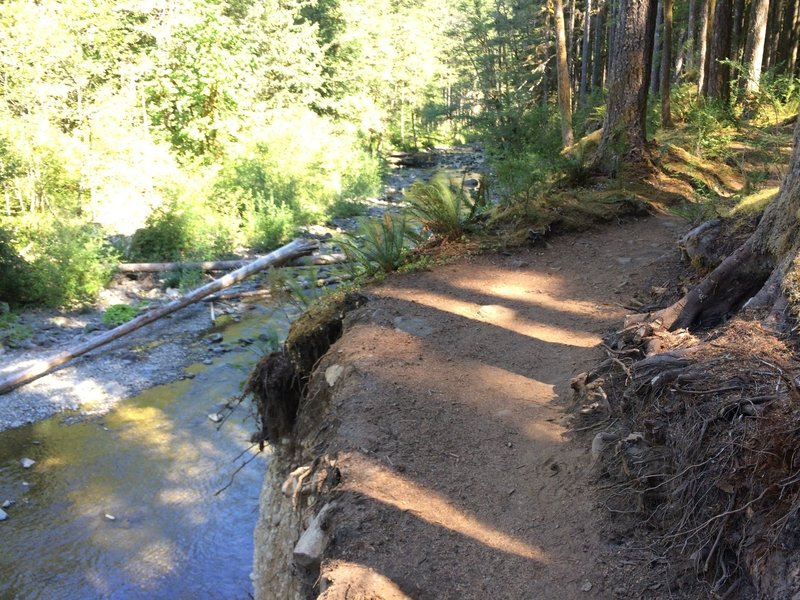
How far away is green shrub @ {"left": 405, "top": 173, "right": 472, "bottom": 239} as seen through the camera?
8.02 metres

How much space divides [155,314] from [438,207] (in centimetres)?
631

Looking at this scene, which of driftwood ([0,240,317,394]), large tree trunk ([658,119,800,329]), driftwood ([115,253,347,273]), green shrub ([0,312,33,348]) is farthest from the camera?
driftwood ([115,253,347,273])

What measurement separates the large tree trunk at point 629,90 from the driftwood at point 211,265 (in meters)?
6.00

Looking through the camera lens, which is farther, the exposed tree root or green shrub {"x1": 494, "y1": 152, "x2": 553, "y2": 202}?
green shrub {"x1": 494, "y1": 152, "x2": 553, "y2": 202}

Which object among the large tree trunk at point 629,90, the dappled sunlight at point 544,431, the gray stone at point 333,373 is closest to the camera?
the dappled sunlight at point 544,431

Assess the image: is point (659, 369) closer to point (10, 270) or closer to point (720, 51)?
point (10, 270)

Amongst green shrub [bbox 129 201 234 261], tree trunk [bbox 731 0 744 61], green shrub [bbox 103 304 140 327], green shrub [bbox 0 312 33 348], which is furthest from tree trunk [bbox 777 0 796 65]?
green shrub [bbox 0 312 33 348]

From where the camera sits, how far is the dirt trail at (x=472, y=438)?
3.08 metres

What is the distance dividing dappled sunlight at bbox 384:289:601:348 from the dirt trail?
0.06ft

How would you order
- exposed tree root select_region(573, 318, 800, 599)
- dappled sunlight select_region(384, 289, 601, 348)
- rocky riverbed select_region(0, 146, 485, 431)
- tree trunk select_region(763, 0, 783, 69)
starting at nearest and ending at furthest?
exposed tree root select_region(573, 318, 800, 599)
dappled sunlight select_region(384, 289, 601, 348)
rocky riverbed select_region(0, 146, 485, 431)
tree trunk select_region(763, 0, 783, 69)

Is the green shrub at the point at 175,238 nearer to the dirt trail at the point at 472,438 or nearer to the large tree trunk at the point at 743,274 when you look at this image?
the dirt trail at the point at 472,438

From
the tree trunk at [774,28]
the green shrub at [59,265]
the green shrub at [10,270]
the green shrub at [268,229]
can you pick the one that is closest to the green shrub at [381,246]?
the green shrub at [59,265]

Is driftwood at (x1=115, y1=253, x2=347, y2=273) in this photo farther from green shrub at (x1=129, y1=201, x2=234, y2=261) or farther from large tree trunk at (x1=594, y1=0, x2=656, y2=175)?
large tree trunk at (x1=594, y1=0, x2=656, y2=175)

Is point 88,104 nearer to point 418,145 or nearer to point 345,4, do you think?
point 345,4
